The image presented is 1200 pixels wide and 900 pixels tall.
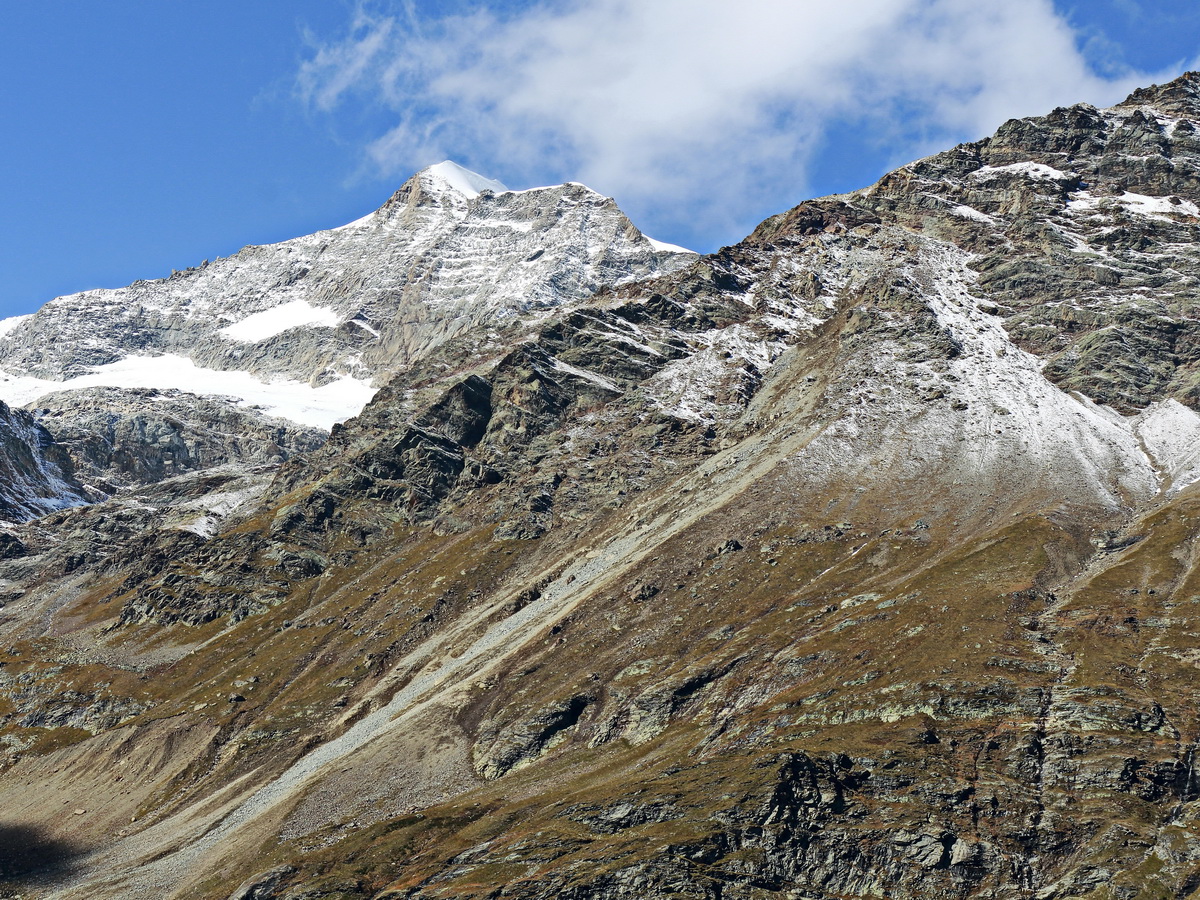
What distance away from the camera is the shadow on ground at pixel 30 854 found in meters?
124

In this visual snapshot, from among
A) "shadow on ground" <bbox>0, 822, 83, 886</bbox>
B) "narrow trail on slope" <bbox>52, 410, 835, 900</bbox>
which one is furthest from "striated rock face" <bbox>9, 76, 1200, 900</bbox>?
"shadow on ground" <bbox>0, 822, 83, 886</bbox>

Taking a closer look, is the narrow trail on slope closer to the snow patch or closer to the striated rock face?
the striated rock face

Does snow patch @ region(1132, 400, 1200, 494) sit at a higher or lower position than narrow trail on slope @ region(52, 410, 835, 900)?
lower

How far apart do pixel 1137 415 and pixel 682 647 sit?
121 metres

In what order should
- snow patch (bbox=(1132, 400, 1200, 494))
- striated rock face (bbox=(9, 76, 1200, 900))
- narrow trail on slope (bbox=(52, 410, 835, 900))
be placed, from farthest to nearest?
snow patch (bbox=(1132, 400, 1200, 494)), narrow trail on slope (bbox=(52, 410, 835, 900)), striated rock face (bbox=(9, 76, 1200, 900))

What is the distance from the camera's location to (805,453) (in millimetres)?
188125

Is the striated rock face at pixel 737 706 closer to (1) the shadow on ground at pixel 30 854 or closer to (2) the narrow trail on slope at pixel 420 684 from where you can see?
(2) the narrow trail on slope at pixel 420 684

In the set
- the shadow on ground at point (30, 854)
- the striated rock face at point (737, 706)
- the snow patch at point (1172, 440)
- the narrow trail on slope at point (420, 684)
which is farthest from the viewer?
the snow patch at point (1172, 440)

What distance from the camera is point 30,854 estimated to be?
131 meters

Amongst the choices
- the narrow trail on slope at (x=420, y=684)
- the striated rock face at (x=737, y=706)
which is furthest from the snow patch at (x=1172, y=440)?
the narrow trail on slope at (x=420, y=684)

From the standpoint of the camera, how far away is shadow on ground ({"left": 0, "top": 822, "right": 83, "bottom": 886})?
123625 millimetres

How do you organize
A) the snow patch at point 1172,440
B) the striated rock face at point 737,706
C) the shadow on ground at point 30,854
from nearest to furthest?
the striated rock face at point 737,706 < the shadow on ground at point 30,854 < the snow patch at point 1172,440

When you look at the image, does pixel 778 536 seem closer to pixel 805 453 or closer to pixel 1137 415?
pixel 805 453

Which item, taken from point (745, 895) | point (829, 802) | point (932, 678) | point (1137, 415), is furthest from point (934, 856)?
point (1137, 415)
